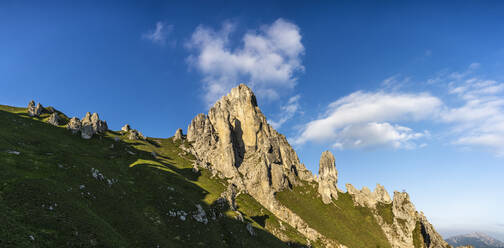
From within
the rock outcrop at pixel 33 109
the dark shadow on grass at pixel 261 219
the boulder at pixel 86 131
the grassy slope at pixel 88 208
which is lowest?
the dark shadow on grass at pixel 261 219

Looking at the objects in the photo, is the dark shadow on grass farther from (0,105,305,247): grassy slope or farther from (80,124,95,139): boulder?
(80,124,95,139): boulder

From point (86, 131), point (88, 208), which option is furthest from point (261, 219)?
point (86, 131)

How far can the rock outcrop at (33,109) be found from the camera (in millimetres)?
167700


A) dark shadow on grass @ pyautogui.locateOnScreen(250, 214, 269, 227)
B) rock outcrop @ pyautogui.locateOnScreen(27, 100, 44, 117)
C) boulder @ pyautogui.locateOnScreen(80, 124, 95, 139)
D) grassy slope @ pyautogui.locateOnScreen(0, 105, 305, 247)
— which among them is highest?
rock outcrop @ pyautogui.locateOnScreen(27, 100, 44, 117)

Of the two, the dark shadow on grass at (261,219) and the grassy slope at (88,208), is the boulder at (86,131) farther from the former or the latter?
the dark shadow on grass at (261,219)

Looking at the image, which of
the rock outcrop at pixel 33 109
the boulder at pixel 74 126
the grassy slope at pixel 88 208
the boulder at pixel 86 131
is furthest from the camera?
the rock outcrop at pixel 33 109

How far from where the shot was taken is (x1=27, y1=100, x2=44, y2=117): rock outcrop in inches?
6602

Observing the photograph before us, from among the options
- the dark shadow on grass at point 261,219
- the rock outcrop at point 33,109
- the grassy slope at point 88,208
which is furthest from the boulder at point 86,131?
the dark shadow on grass at point 261,219

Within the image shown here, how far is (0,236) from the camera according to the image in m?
30.7

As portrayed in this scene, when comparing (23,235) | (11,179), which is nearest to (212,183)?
(11,179)

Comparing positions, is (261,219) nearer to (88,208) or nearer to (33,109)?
(88,208)

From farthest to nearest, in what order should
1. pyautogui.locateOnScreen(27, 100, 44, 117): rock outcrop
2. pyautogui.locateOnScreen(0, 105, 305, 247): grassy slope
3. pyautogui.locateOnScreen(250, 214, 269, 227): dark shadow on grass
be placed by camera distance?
1. pyautogui.locateOnScreen(27, 100, 44, 117): rock outcrop
2. pyautogui.locateOnScreen(250, 214, 269, 227): dark shadow on grass
3. pyautogui.locateOnScreen(0, 105, 305, 247): grassy slope

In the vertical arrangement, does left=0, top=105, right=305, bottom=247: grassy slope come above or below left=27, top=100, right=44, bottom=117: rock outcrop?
below

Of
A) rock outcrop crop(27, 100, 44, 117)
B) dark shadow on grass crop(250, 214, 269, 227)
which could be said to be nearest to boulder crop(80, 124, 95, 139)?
rock outcrop crop(27, 100, 44, 117)
